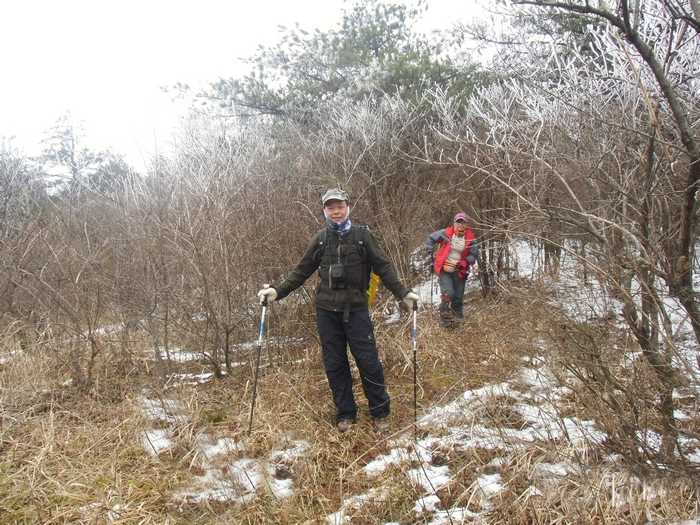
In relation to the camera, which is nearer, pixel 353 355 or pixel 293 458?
pixel 293 458

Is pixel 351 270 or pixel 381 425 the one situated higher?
pixel 351 270

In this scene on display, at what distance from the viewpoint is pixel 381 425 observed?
3830 millimetres

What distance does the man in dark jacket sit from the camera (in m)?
3.65

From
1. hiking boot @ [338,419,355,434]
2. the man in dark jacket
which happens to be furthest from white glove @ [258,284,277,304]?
hiking boot @ [338,419,355,434]

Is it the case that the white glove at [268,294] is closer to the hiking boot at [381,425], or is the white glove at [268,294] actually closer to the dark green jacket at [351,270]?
the dark green jacket at [351,270]

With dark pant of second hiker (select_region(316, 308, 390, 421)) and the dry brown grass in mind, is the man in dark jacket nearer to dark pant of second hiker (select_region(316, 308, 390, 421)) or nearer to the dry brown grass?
dark pant of second hiker (select_region(316, 308, 390, 421))

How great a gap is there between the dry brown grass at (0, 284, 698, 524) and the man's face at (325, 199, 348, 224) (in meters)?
1.47

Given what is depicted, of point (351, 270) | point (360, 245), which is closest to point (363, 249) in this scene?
point (360, 245)

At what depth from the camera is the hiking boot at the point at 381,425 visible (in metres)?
3.80

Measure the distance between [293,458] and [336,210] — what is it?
6.39ft

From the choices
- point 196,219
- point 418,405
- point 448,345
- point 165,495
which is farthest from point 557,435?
point 196,219

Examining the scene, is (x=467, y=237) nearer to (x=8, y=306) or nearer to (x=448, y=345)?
(x=448, y=345)

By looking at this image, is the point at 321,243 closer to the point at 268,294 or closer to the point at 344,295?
the point at 344,295

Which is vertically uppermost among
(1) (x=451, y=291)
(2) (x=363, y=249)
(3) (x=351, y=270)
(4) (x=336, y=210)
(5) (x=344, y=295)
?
(4) (x=336, y=210)
